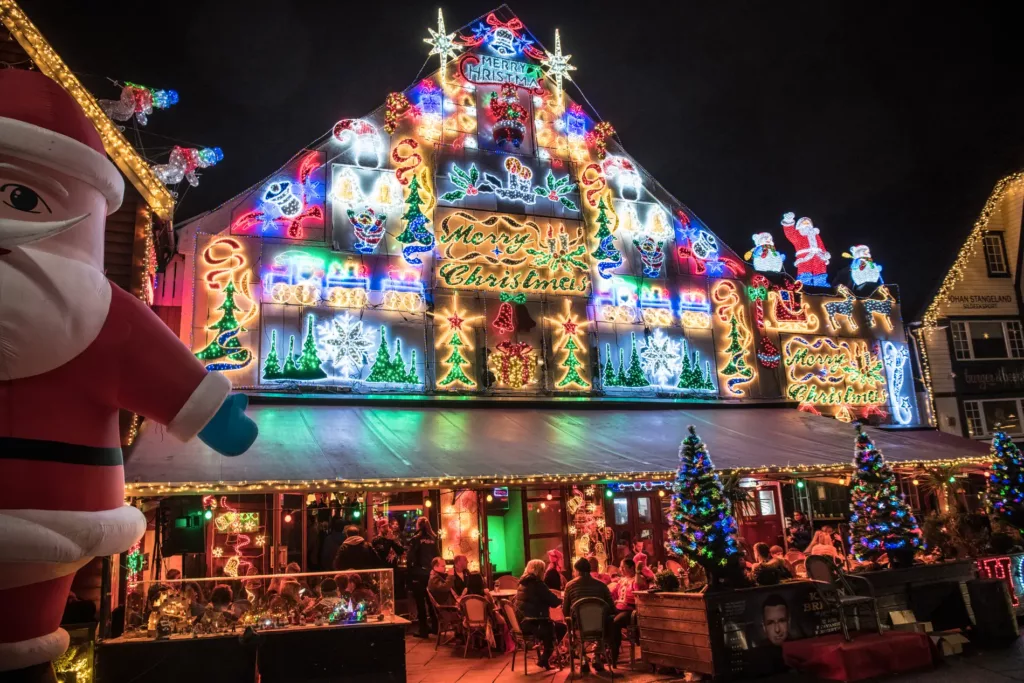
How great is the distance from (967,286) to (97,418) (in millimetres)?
19931

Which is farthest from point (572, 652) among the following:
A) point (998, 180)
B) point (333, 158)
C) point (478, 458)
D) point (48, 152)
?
point (998, 180)

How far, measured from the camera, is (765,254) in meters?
15.0

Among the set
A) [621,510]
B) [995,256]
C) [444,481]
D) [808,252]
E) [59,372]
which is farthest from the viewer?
[995,256]

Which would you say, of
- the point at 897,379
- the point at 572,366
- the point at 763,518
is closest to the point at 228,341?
the point at 572,366

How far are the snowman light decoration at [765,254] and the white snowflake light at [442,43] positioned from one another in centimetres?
695

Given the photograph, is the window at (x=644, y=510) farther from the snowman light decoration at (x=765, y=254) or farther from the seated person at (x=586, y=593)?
the seated person at (x=586, y=593)

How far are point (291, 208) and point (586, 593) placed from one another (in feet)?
24.3

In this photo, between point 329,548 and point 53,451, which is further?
point 329,548

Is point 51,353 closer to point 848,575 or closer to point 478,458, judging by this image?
point 478,458

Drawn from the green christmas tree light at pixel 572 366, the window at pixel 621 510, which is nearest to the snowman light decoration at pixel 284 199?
the green christmas tree light at pixel 572 366

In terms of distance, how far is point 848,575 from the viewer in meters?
8.09

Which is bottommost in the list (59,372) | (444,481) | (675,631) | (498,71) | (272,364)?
(675,631)

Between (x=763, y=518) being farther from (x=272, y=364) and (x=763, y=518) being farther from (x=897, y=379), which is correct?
(x=272, y=364)

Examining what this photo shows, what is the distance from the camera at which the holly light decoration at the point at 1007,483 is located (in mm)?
10711
